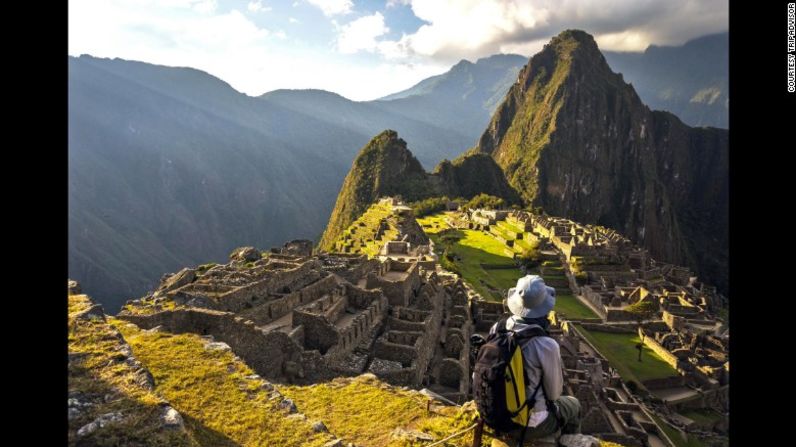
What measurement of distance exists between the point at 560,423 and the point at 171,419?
4694 millimetres

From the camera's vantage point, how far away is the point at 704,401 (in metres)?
30.8

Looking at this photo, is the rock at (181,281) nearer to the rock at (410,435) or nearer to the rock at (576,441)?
the rock at (410,435)

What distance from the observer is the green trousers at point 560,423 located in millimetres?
5425

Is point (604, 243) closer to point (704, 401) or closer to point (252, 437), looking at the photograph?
point (704, 401)

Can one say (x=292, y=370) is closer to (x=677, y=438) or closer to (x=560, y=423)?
(x=560, y=423)

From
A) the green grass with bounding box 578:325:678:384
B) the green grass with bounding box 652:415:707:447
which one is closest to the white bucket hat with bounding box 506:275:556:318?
the green grass with bounding box 652:415:707:447

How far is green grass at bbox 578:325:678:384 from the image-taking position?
32844mm

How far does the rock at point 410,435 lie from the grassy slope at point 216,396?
1.39 m

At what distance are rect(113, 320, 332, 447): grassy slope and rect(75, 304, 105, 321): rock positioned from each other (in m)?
0.90

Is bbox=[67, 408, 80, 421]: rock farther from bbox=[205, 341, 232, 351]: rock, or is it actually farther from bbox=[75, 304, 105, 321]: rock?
bbox=[205, 341, 232, 351]: rock

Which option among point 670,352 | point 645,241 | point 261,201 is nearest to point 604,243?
point 670,352

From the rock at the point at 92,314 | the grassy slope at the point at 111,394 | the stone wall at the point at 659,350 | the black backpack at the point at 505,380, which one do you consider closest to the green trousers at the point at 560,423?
the black backpack at the point at 505,380

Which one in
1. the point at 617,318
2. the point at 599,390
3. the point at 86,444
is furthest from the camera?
the point at 617,318
